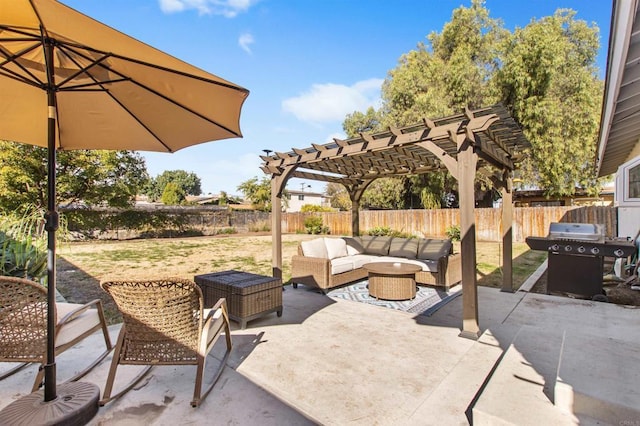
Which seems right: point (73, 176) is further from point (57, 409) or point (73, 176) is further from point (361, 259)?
point (57, 409)

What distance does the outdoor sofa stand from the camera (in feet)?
18.9

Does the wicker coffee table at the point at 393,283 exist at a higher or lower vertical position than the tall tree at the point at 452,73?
lower

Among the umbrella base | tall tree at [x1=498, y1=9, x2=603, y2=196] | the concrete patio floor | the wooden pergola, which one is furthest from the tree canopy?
the umbrella base

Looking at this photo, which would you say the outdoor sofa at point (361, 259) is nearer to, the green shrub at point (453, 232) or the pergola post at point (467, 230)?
the pergola post at point (467, 230)

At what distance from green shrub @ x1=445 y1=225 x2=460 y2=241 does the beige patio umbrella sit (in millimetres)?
13219

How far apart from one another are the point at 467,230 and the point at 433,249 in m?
2.73

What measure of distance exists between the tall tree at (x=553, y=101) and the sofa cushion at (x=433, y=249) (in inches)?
411

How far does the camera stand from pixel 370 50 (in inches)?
434

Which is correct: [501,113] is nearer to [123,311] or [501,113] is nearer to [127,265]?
[123,311]

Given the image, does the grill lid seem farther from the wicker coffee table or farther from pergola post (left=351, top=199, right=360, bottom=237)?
pergola post (left=351, top=199, right=360, bottom=237)

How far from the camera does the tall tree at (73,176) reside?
11828mm

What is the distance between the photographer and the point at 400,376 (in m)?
2.82

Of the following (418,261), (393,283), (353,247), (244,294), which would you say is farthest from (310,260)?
(418,261)

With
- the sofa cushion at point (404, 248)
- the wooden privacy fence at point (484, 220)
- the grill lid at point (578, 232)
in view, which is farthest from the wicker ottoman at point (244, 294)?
the wooden privacy fence at point (484, 220)
